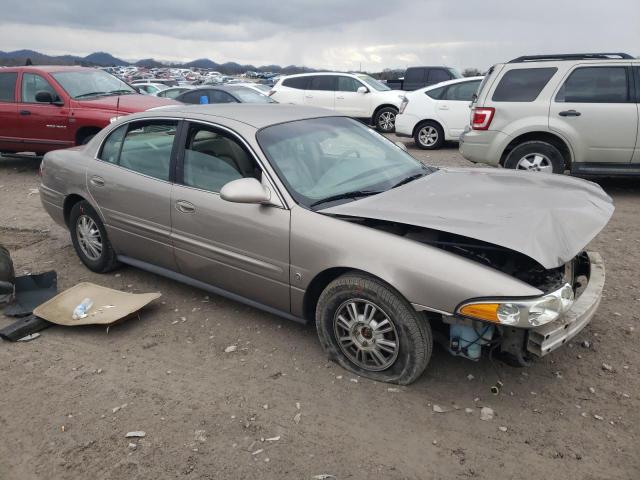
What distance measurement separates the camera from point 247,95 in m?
13.2

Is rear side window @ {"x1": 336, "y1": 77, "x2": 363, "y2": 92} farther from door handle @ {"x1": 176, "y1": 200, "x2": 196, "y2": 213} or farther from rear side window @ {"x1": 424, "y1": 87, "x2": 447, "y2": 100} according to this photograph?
door handle @ {"x1": 176, "y1": 200, "x2": 196, "y2": 213}

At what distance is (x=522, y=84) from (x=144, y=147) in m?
5.34

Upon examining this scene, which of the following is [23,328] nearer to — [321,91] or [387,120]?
[387,120]

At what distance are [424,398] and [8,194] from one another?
26.0 feet

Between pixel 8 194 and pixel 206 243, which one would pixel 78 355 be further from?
pixel 8 194

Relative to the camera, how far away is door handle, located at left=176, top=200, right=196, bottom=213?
3885 millimetres

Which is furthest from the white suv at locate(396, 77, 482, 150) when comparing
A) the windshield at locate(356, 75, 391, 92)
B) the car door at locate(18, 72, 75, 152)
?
the car door at locate(18, 72, 75, 152)

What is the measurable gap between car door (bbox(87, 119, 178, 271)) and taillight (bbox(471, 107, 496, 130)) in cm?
488

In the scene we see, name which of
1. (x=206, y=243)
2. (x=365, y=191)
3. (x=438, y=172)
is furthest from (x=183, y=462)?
(x=438, y=172)

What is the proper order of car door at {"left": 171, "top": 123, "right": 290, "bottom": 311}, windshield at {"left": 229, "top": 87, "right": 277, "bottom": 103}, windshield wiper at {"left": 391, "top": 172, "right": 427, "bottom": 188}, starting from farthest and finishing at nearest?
1. windshield at {"left": 229, "top": 87, "right": 277, "bottom": 103}
2. windshield wiper at {"left": 391, "top": 172, "right": 427, "bottom": 188}
3. car door at {"left": 171, "top": 123, "right": 290, "bottom": 311}

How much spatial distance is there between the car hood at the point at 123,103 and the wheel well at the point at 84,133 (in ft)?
1.18

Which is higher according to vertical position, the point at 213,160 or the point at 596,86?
the point at 596,86

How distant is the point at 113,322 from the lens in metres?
3.95

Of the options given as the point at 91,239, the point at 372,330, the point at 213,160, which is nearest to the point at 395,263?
the point at 372,330
